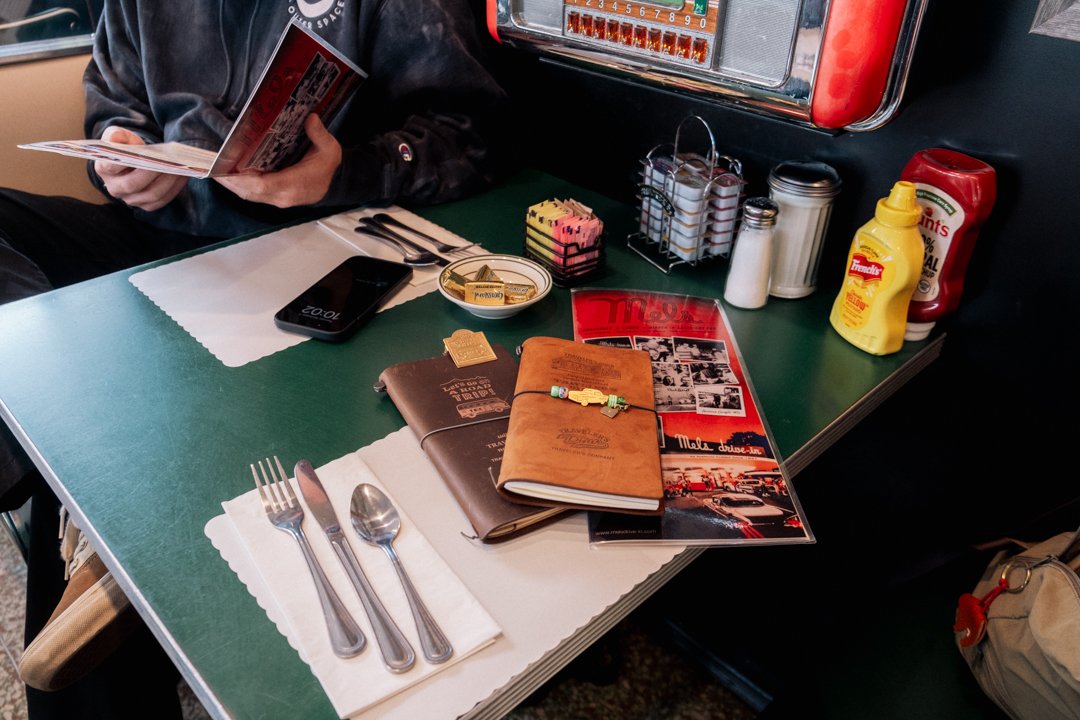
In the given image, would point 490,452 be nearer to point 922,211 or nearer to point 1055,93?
point 922,211

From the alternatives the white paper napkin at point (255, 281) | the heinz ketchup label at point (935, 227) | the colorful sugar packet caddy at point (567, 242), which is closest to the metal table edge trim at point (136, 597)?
the white paper napkin at point (255, 281)

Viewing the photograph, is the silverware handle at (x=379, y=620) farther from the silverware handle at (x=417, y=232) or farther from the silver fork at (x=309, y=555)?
the silverware handle at (x=417, y=232)

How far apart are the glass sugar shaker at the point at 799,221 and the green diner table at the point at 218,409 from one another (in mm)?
41

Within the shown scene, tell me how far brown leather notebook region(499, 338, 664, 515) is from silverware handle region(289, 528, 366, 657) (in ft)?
0.65

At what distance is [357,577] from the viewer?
67cm

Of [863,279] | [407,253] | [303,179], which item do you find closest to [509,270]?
[407,253]

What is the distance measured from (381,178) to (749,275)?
763mm

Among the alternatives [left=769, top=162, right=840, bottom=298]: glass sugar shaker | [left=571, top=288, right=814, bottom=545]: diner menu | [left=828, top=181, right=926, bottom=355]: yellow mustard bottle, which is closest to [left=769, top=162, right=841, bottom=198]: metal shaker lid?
[left=769, top=162, right=840, bottom=298]: glass sugar shaker

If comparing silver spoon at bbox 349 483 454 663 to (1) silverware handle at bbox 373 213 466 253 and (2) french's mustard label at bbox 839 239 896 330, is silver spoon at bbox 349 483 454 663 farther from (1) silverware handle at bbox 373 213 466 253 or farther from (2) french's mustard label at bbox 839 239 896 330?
(2) french's mustard label at bbox 839 239 896 330

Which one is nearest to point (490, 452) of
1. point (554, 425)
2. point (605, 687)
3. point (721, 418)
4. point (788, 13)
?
point (554, 425)

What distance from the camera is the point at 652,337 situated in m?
1.03

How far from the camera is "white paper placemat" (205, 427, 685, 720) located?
0.59m

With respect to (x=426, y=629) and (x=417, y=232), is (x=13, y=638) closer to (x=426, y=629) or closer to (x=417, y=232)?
(x=417, y=232)

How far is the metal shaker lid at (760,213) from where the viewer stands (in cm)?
101
